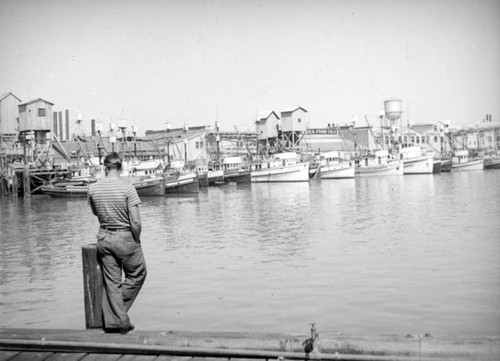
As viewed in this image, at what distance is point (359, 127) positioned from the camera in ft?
397

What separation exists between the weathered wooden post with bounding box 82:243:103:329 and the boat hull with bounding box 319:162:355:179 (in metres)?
74.4

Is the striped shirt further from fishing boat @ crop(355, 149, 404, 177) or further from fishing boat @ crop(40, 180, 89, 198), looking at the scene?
fishing boat @ crop(355, 149, 404, 177)

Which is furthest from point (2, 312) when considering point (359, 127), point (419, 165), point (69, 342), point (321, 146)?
point (359, 127)

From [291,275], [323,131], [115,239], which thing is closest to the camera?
[115,239]

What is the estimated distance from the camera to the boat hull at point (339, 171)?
266ft

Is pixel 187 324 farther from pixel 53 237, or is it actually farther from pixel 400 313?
pixel 53 237

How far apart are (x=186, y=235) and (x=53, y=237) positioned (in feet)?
19.1

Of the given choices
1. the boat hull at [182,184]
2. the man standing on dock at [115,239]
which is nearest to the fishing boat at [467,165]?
the boat hull at [182,184]

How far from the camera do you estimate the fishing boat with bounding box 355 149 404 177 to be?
Result: 82.7 m

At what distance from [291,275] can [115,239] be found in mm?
8273

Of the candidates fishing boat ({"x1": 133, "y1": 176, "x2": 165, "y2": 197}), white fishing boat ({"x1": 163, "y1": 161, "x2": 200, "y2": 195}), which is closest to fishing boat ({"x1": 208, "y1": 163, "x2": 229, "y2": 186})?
white fishing boat ({"x1": 163, "y1": 161, "x2": 200, "y2": 195})

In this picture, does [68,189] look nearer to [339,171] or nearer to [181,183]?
[181,183]

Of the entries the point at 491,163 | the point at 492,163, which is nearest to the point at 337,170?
the point at 491,163

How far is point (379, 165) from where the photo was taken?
83938 millimetres
